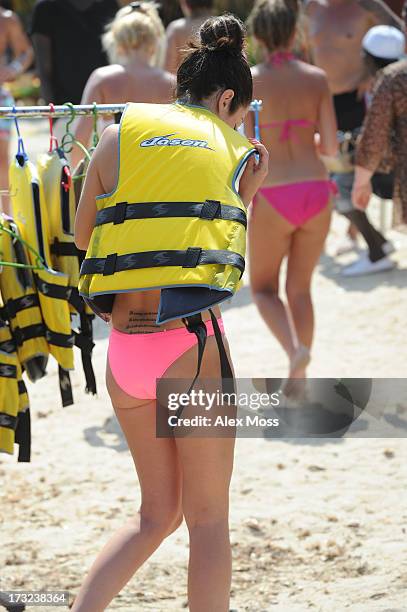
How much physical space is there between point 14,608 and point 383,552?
1.33 metres

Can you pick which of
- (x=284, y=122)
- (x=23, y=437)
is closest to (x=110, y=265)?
(x=23, y=437)

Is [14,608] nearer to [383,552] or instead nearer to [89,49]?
[383,552]

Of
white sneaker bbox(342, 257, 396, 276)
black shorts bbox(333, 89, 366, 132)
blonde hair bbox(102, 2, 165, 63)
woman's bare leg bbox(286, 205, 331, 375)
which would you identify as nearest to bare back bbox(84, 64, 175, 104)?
blonde hair bbox(102, 2, 165, 63)

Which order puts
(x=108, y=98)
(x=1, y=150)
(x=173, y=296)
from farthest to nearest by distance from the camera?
(x=1, y=150), (x=108, y=98), (x=173, y=296)

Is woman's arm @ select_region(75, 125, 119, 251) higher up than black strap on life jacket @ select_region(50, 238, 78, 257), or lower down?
higher up

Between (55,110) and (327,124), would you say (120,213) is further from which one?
(327,124)

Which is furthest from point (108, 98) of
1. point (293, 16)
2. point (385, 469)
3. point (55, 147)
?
point (385, 469)

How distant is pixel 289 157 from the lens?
17.1 feet

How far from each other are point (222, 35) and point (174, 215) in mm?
524

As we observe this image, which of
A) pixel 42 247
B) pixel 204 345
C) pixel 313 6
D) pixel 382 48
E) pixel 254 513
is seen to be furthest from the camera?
pixel 313 6

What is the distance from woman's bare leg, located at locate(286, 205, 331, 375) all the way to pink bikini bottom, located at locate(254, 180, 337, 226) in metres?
0.05

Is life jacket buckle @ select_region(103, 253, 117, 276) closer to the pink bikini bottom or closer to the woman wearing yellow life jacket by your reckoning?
the woman wearing yellow life jacket

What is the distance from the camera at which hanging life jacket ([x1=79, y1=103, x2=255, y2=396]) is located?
8.71ft

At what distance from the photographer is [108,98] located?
5012 millimetres
